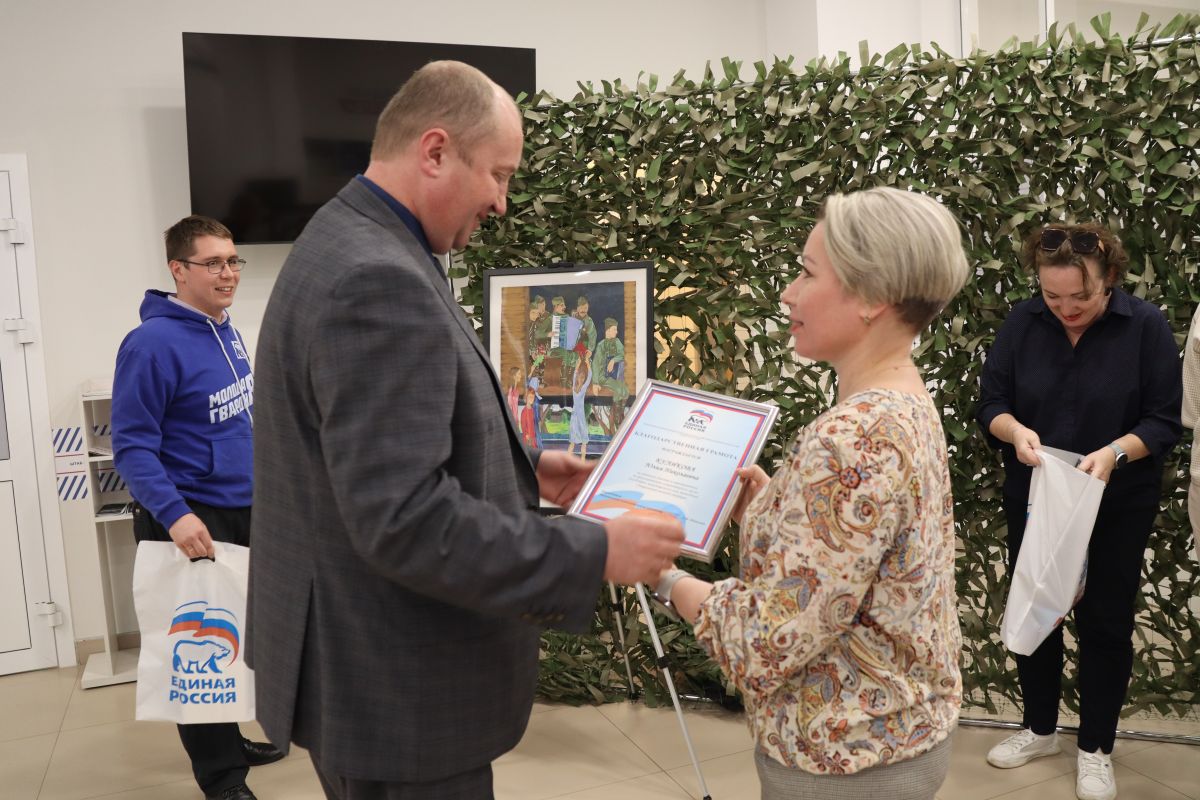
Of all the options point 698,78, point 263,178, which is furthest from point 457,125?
point 698,78

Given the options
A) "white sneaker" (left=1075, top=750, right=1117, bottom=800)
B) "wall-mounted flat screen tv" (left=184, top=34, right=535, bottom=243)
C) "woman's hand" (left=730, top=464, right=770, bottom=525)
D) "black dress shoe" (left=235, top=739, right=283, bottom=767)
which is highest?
"wall-mounted flat screen tv" (left=184, top=34, right=535, bottom=243)

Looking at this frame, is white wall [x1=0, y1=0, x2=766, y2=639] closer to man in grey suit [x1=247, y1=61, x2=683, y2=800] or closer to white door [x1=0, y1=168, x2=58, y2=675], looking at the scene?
white door [x1=0, y1=168, x2=58, y2=675]

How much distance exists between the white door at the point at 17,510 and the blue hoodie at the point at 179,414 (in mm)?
1797

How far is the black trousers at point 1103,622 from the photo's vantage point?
282cm

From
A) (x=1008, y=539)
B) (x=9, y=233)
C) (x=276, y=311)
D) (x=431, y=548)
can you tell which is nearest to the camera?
(x=431, y=548)

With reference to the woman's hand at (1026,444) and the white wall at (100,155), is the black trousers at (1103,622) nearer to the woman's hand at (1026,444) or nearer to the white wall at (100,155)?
the woman's hand at (1026,444)

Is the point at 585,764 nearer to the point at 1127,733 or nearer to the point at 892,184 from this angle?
the point at 1127,733

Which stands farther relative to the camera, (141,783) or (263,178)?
(263,178)

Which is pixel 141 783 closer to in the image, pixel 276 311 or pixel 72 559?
pixel 72 559

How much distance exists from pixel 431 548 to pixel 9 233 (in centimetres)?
400

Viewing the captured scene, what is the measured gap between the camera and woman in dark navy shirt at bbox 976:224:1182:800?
8.96 ft

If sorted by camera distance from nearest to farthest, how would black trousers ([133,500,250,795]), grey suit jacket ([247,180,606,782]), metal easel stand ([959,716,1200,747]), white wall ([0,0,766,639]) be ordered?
1. grey suit jacket ([247,180,606,782])
2. black trousers ([133,500,250,795])
3. metal easel stand ([959,716,1200,747])
4. white wall ([0,0,766,639])

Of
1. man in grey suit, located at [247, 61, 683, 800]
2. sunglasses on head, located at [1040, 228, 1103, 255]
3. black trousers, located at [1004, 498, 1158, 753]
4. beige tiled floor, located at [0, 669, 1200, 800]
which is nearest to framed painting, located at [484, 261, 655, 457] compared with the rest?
beige tiled floor, located at [0, 669, 1200, 800]

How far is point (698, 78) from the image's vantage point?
17.8 feet
